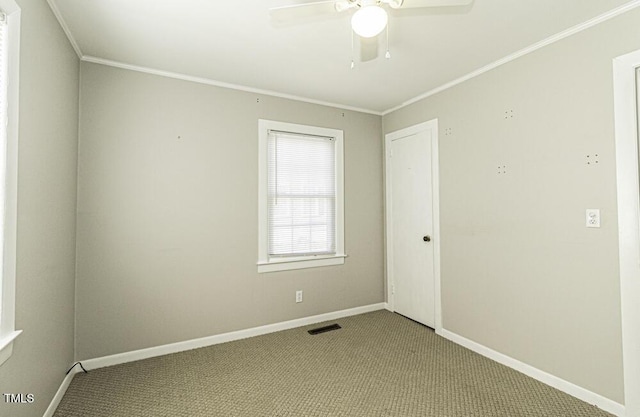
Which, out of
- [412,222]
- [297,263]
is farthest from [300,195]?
[412,222]

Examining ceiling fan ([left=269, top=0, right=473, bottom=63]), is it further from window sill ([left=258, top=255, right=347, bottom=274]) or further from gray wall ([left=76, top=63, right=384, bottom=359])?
window sill ([left=258, top=255, right=347, bottom=274])

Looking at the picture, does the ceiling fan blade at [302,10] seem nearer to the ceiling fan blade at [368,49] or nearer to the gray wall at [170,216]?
the ceiling fan blade at [368,49]

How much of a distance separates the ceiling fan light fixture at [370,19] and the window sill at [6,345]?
2147 mm

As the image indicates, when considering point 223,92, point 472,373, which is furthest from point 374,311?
point 223,92

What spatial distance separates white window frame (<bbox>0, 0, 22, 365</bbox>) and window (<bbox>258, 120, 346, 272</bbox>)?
194 centimetres

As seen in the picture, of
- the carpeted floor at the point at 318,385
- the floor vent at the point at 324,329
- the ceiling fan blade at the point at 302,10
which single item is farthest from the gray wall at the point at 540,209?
the ceiling fan blade at the point at 302,10

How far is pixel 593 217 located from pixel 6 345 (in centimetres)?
338

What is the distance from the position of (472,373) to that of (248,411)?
175 centimetres

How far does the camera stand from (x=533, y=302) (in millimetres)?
2400

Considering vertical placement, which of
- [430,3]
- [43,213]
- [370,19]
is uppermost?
[430,3]

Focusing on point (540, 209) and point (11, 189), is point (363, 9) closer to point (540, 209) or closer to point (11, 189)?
point (11, 189)

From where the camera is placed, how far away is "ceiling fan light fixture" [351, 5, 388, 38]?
138cm

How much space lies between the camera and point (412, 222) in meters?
3.55

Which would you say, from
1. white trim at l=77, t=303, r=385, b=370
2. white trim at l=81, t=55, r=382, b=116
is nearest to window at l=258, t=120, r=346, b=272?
white trim at l=81, t=55, r=382, b=116
